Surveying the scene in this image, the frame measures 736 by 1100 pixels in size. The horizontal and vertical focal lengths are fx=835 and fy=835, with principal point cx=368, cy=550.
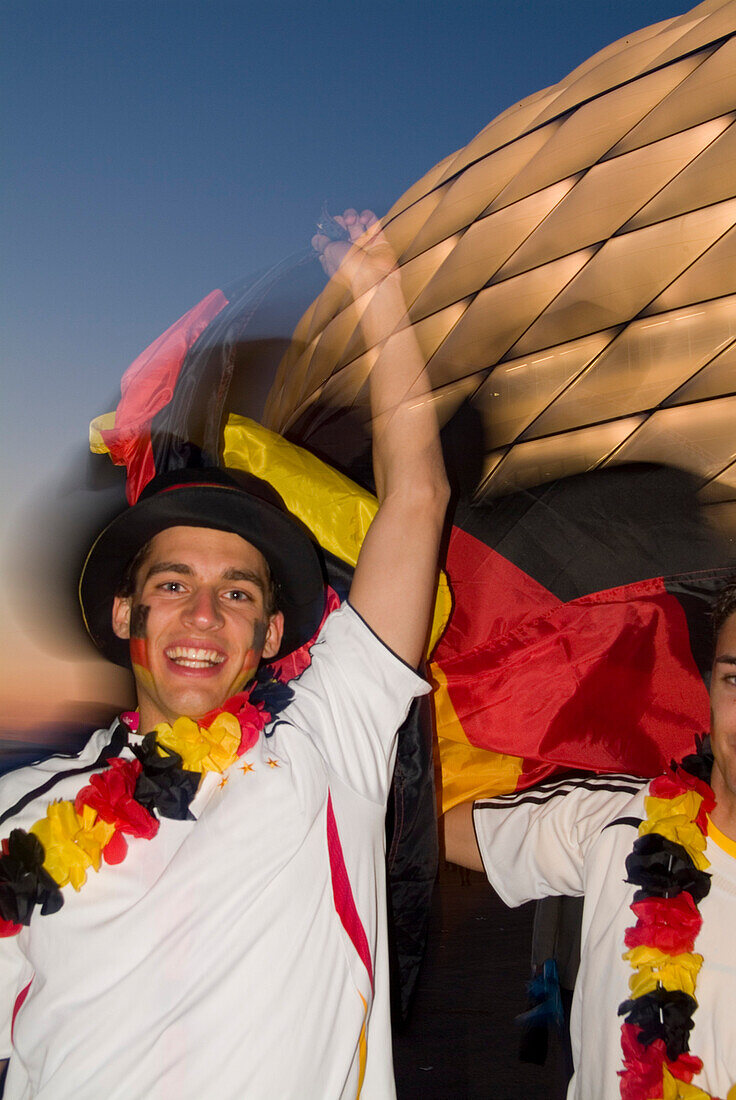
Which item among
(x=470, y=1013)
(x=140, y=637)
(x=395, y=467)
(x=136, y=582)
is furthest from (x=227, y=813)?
(x=470, y=1013)

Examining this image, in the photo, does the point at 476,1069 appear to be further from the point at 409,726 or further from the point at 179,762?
the point at 179,762

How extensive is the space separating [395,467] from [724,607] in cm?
71

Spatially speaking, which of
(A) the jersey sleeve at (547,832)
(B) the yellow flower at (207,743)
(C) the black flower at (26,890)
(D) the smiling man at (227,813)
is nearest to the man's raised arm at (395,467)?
(D) the smiling man at (227,813)

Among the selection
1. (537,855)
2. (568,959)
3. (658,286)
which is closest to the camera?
(537,855)

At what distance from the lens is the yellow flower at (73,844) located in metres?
1.22

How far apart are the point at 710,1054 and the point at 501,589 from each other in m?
0.96

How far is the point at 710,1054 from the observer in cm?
132

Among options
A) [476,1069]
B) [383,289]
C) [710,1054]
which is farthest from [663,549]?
[476,1069]

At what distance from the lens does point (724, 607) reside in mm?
1616

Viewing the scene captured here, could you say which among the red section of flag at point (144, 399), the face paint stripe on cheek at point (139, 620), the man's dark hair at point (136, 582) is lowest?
the face paint stripe on cheek at point (139, 620)

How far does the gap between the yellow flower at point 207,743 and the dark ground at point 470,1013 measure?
2.64 ft

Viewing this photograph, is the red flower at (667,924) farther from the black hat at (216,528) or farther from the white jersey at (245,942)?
the black hat at (216,528)

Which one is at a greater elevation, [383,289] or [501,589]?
[383,289]

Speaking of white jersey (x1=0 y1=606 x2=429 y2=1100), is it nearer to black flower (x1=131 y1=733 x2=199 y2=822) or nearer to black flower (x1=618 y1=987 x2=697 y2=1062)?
black flower (x1=131 y1=733 x2=199 y2=822)
